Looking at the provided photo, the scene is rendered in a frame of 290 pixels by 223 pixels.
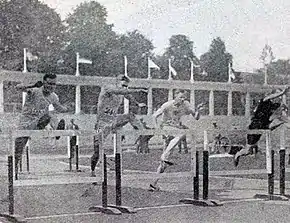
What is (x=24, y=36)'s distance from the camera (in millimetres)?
2262

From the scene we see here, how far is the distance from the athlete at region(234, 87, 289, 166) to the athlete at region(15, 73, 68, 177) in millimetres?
625

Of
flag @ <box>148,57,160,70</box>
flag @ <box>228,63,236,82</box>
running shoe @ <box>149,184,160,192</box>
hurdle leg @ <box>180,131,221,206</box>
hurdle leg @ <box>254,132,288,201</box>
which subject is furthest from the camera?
running shoe @ <box>149,184,160,192</box>

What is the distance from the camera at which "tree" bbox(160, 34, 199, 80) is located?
238cm

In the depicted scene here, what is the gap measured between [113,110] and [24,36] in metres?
0.34

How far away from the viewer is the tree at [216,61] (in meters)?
2.42

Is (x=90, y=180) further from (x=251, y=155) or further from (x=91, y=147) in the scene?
(x=251, y=155)

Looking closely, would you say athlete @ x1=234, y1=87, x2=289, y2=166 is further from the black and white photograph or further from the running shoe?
the running shoe

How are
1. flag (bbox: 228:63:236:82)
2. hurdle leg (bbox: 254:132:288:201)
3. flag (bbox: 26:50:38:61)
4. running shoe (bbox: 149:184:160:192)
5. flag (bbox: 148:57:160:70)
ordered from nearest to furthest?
flag (bbox: 26:50:38:61)
flag (bbox: 148:57:160:70)
flag (bbox: 228:63:236:82)
hurdle leg (bbox: 254:132:288:201)
running shoe (bbox: 149:184:160:192)

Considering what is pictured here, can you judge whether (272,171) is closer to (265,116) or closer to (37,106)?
(265,116)

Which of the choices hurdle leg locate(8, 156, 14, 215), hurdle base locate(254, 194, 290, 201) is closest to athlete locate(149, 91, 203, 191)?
hurdle base locate(254, 194, 290, 201)

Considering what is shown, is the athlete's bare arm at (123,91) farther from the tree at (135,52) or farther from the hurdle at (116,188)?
the hurdle at (116,188)

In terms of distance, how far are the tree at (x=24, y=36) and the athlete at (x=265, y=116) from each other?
0.68 meters

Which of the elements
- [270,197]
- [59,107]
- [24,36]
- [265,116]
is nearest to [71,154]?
[59,107]

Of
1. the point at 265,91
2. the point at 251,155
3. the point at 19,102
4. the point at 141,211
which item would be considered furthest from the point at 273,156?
the point at 19,102
